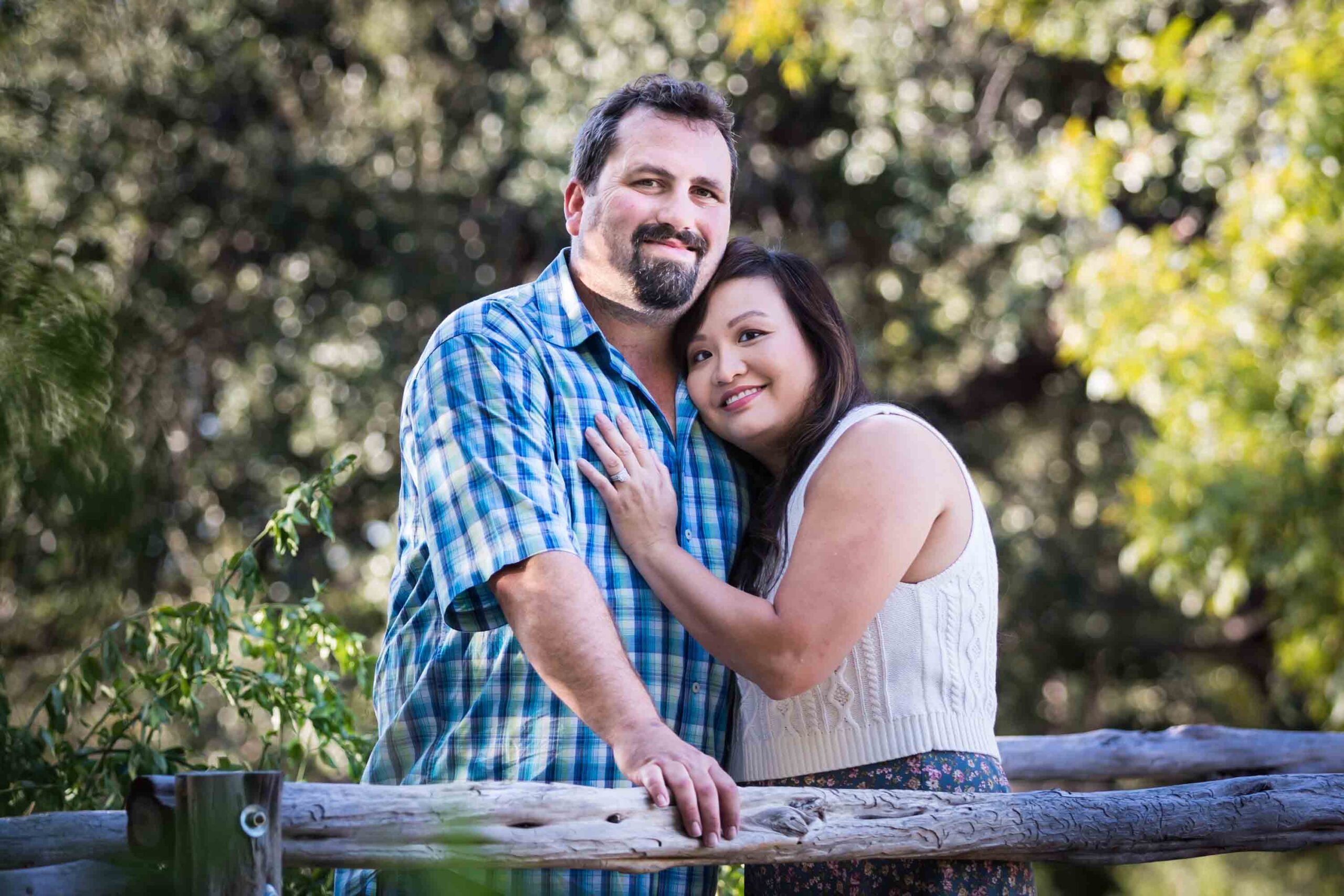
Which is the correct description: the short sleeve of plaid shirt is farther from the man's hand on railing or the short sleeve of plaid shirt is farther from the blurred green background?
the blurred green background

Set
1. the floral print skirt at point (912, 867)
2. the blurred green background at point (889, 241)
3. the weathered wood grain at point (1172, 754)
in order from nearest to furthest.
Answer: the floral print skirt at point (912, 867), the weathered wood grain at point (1172, 754), the blurred green background at point (889, 241)

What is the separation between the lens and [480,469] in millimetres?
2229

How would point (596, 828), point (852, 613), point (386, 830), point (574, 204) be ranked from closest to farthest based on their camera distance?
point (386, 830), point (596, 828), point (852, 613), point (574, 204)

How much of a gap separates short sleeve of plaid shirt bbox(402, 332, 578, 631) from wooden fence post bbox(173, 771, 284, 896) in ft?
1.80

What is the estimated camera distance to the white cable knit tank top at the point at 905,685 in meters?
2.32

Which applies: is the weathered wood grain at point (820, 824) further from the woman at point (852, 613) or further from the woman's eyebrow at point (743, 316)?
the woman's eyebrow at point (743, 316)

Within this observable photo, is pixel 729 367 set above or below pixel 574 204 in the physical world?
below

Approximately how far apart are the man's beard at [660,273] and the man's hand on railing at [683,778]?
95cm

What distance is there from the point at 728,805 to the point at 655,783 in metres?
0.11

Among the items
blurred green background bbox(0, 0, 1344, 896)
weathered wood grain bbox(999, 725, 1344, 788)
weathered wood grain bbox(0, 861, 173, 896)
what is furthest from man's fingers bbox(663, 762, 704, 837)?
blurred green background bbox(0, 0, 1344, 896)

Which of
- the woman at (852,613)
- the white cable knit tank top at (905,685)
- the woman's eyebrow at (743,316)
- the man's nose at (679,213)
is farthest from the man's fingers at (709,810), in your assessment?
the man's nose at (679,213)

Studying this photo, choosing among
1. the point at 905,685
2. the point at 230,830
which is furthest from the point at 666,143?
the point at 230,830

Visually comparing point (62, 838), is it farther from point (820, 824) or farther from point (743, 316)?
point (743, 316)

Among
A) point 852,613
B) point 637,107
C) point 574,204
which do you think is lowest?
point 852,613
